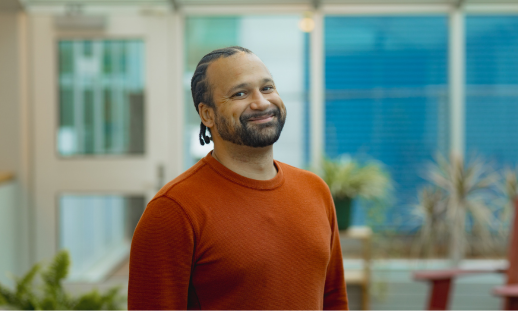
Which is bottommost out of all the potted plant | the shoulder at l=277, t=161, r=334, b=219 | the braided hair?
the potted plant

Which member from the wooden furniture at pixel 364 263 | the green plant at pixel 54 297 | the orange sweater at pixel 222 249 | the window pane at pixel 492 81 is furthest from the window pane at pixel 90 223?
the window pane at pixel 492 81

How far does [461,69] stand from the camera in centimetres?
363

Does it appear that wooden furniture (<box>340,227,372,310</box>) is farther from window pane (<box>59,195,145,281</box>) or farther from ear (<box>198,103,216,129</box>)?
ear (<box>198,103,216,129</box>)

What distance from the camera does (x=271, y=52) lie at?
391cm

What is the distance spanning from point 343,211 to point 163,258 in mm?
2543

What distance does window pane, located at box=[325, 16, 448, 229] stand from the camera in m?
4.25

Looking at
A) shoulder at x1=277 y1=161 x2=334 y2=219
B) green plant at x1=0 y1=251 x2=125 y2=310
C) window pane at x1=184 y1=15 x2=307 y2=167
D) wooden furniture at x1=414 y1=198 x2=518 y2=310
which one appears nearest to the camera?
shoulder at x1=277 y1=161 x2=334 y2=219

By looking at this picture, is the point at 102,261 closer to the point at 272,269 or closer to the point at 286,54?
the point at 286,54

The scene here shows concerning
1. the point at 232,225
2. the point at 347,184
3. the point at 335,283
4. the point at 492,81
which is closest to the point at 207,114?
the point at 232,225

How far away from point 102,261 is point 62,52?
1.51 meters

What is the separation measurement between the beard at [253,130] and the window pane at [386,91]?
3335 millimetres

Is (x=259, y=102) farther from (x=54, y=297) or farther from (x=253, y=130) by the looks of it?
(x=54, y=297)

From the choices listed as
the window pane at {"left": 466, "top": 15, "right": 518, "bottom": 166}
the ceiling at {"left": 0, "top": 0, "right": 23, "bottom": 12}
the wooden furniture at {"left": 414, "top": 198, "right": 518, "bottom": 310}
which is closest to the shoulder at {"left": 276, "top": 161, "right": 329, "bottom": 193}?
the wooden furniture at {"left": 414, "top": 198, "right": 518, "bottom": 310}

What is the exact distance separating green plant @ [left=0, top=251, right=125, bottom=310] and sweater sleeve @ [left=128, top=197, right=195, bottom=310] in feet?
5.68
